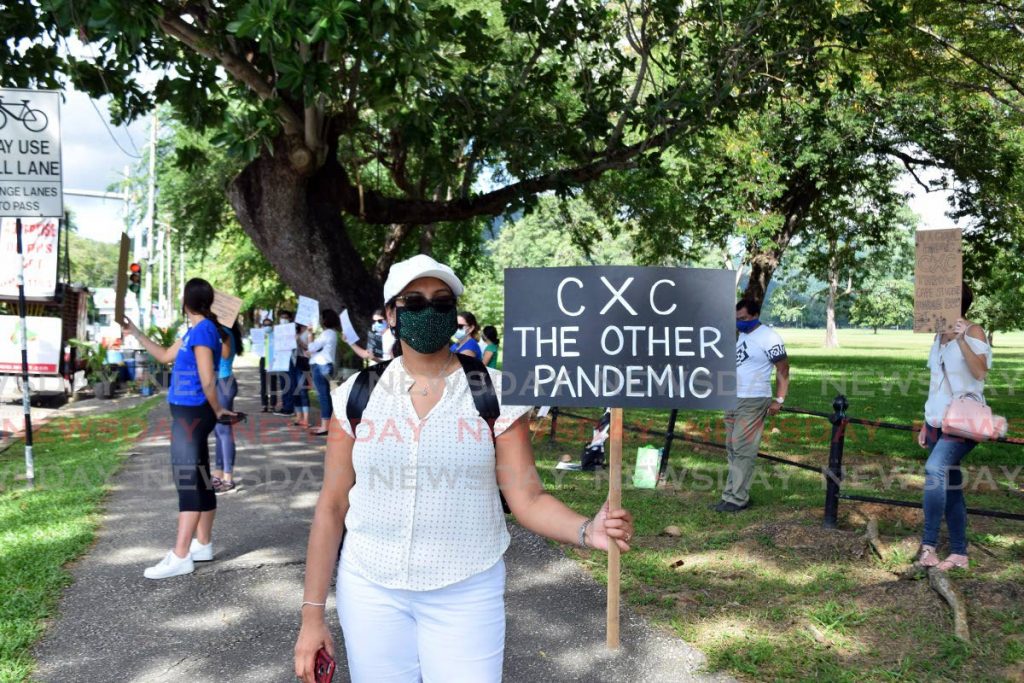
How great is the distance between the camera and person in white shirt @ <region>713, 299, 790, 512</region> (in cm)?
805

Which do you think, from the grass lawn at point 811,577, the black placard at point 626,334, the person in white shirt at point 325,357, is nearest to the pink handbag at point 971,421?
the grass lawn at point 811,577

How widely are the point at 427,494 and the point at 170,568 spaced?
13.2 feet

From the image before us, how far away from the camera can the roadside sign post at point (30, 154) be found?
29.0 feet

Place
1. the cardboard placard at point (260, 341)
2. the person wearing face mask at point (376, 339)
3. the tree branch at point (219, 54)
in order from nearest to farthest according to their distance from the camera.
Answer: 1. the tree branch at point (219, 54)
2. the person wearing face mask at point (376, 339)
3. the cardboard placard at point (260, 341)

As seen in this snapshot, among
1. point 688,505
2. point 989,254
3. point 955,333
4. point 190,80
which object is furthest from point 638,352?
point 989,254

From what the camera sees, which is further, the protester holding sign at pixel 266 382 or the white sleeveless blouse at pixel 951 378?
the protester holding sign at pixel 266 382

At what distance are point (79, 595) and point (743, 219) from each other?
860 inches

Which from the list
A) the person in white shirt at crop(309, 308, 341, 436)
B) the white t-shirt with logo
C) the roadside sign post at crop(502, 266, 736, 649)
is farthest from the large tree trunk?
the roadside sign post at crop(502, 266, 736, 649)

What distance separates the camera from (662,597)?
18.7 ft

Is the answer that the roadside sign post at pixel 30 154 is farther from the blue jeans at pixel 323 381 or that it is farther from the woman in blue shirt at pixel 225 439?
the blue jeans at pixel 323 381

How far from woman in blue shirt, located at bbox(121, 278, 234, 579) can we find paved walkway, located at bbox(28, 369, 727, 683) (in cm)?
17

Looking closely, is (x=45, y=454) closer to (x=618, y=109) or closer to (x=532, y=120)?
(x=532, y=120)

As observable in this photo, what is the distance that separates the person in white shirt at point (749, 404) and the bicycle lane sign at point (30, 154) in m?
6.64

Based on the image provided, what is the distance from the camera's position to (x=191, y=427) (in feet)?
19.7
